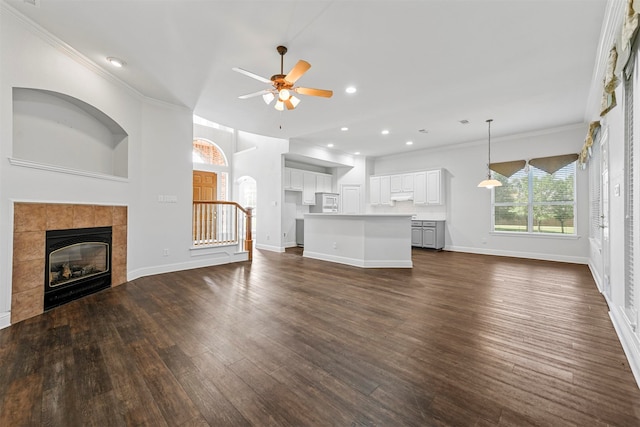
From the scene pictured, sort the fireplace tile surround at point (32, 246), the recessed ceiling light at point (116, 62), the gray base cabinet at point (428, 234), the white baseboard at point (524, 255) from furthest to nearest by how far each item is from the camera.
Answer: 1. the gray base cabinet at point (428, 234)
2. the white baseboard at point (524, 255)
3. the recessed ceiling light at point (116, 62)
4. the fireplace tile surround at point (32, 246)

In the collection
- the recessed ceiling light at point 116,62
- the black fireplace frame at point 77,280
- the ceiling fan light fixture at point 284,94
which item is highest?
the recessed ceiling light at point 116,62

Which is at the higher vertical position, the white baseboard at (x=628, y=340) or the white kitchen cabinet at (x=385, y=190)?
the white kitchen cabinet at (x=385, y=190)

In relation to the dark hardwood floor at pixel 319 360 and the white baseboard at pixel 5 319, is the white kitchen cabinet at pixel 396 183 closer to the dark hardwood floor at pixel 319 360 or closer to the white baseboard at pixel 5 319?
the dark hardwood floor at pixel 319 360

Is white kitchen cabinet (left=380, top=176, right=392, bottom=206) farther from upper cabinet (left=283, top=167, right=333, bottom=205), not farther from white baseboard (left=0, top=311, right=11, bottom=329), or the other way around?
white baseboard (left=0, top=311, right=11, bottom=329)

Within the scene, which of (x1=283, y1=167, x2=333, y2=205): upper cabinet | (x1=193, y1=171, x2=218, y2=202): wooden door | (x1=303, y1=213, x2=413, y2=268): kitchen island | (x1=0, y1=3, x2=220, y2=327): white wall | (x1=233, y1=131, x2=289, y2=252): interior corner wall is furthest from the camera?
(x1=193, y1=171, x2=218, y2=202): wooden door

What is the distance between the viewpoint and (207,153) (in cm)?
862

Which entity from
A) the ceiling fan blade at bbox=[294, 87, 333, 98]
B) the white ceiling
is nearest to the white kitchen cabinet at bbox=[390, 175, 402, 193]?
the white ceiling

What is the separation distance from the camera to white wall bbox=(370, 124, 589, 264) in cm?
573

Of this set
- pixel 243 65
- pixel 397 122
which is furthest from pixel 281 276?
pixel 397 122

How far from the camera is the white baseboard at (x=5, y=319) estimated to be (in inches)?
98.2

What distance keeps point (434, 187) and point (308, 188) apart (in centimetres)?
375

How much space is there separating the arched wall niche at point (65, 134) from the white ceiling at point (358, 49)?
0.74 meters

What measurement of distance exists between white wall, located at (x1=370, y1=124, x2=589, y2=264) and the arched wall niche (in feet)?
24.0

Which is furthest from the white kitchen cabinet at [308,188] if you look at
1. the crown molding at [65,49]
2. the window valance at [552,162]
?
the window valance at [552,162]
